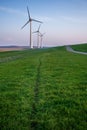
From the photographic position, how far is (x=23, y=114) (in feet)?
27.4


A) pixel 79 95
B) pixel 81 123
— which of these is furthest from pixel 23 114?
pixel 79 95

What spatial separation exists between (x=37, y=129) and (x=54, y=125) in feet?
2.14

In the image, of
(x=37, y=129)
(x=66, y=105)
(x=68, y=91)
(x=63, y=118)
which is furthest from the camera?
(x=68, y=91)

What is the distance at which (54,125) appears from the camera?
7.31 m

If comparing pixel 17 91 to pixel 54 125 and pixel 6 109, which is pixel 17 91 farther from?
pixel 54 125

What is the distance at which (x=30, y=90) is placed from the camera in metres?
12.3

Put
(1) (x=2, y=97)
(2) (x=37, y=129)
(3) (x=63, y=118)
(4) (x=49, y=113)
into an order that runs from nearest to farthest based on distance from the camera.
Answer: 1. (2) (x=37, y=129)
2. (3) (x=63, y=118)
3. (4) (x=49, y=113)
4. (1) (x=2, y=97)

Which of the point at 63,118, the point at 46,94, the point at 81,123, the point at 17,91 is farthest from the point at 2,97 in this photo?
the point at 81,123

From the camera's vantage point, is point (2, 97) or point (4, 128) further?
point (2, 97)

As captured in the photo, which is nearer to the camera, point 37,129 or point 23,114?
point 37,129

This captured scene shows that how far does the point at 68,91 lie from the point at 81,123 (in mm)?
4656

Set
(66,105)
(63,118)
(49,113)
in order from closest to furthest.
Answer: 1. (63,118)
2. (49,113)
3. (66,105)

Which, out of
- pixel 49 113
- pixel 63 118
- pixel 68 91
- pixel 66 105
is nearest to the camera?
pixel 63 118

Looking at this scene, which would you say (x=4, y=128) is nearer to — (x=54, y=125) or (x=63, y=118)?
(x=54, y=125)
